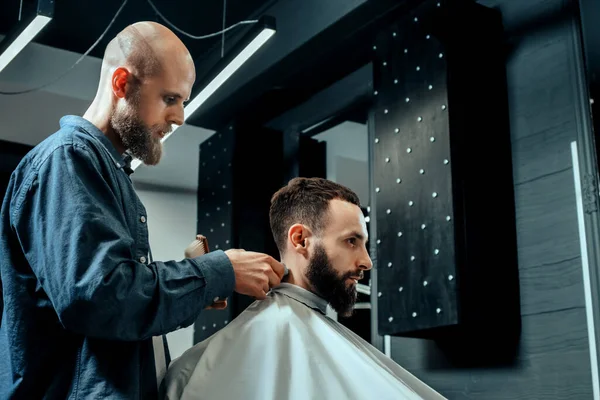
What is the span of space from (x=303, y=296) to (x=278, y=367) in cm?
39

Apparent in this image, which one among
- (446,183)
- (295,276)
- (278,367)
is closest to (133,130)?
(278,367)

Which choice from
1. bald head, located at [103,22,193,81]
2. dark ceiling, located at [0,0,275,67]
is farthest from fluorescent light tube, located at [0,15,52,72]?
bald head, located at [103,22,193,81]

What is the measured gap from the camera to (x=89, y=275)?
1255mm

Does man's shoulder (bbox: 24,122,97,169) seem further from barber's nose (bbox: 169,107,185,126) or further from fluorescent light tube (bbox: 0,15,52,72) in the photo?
fluorescent light tube (bbox: 0,15,52,72)

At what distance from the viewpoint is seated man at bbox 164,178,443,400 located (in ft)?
5.39

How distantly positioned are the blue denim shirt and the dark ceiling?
345 cm

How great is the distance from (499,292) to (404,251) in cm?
47

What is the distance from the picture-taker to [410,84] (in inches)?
134

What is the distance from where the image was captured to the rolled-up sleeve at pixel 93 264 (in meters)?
1.26

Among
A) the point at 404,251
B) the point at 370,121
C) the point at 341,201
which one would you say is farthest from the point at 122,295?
the point at 370,121

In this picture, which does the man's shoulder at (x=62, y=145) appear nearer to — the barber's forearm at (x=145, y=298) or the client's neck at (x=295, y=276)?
the barber's forearm at (x=145, y=298)

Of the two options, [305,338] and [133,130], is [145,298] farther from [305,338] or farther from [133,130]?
[305,338]

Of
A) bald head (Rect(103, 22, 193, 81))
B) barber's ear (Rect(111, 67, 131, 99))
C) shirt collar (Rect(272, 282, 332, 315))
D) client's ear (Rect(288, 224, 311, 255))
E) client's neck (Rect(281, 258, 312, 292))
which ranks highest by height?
bald head (Rect(103, 22, 193, 81))

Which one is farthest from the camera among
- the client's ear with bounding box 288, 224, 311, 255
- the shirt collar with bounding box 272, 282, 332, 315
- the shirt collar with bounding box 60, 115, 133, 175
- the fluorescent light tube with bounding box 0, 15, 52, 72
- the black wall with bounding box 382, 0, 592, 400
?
the fluorescent light tube with bounding box 0, 15, 52, 72
